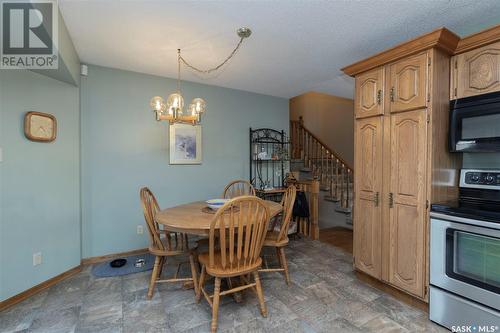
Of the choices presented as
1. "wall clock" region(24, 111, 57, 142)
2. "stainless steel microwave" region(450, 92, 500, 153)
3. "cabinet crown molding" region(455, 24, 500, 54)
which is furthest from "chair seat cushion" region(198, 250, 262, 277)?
"cabinet crown molding" region(455, 24, 500, 54)

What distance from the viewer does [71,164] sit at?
2779 mm

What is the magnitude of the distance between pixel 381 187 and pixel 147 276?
2.60 m

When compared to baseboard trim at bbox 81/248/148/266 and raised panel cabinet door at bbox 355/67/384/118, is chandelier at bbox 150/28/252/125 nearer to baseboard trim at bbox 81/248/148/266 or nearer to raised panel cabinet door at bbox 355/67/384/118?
raised panel cabinet door at bbox 355/67/384/118

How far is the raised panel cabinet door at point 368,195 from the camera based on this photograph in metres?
2.33

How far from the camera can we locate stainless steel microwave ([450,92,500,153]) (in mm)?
1833

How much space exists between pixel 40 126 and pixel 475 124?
3.90 metres

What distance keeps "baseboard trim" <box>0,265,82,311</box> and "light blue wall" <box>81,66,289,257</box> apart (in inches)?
11.5

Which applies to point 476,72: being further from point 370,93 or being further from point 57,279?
point 57,279

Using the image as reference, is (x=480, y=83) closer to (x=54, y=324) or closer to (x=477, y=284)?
(x=477, y=284)

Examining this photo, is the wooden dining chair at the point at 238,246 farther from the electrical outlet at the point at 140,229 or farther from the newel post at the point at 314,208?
the newel post at the point at 314,208

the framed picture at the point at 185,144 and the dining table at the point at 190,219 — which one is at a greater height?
the framed picture at the point at 185,144

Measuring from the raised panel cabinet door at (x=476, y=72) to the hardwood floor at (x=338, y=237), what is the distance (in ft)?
7.64

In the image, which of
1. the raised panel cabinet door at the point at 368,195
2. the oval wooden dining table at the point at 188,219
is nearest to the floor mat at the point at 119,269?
the oval wooden dining table at the point at 188,219

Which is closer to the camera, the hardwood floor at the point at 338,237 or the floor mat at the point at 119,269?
the floor mat at the point at 119,269
